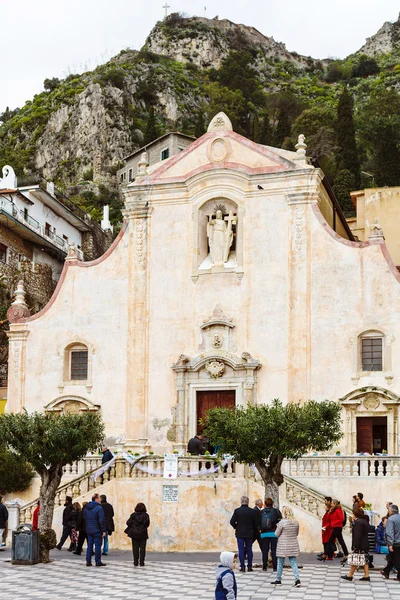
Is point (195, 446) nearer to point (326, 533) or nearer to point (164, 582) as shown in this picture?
point (326, 533)

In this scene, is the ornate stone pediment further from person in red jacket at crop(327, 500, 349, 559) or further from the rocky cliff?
the rocky cliff

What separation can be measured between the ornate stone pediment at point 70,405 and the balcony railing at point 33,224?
12.1 meters

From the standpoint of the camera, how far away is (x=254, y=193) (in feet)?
119

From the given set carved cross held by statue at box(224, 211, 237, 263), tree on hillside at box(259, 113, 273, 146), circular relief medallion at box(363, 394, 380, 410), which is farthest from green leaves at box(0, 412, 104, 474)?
tree on hillside at box(259, 113, 273, 146)

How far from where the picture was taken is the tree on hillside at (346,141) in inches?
2776

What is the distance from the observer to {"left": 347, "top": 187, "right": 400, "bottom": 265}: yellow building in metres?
45.8

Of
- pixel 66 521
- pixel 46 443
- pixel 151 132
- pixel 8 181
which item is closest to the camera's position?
pixel 46 443

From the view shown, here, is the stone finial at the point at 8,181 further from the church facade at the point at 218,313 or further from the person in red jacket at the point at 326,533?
the person in red jacket at the point at 326,533

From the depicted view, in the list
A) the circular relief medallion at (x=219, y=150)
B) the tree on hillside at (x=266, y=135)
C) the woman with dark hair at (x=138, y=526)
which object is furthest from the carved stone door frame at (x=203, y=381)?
the tree on hillside at (x=266, y=135)

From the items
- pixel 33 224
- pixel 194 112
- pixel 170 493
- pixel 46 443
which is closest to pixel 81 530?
pixel 46 443

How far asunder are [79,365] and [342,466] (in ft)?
38.6

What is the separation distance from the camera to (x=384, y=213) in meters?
46.9

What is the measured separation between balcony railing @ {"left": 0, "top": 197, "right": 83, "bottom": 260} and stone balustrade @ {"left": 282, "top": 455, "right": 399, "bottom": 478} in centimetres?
2028

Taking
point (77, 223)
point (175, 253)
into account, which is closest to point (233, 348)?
point (175, 253)
